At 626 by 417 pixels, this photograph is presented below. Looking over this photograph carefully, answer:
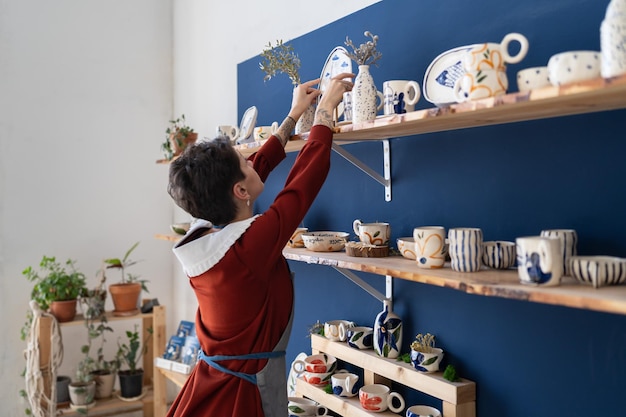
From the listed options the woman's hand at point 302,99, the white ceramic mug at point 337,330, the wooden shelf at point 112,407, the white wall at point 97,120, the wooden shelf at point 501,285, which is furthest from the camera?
the white wall at point 97,120

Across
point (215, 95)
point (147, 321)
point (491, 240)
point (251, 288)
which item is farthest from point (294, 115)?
point (147, 321)

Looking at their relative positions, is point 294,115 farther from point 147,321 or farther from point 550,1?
point 147,321

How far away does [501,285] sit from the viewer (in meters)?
1.14

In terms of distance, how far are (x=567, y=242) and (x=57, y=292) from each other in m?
2.58

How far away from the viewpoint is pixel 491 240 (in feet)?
4.97

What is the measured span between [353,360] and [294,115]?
2.74ft

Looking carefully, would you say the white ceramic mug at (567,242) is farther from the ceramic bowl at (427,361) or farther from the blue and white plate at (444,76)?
the ceramic bowl at (427,361)

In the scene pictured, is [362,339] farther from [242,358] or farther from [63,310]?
[63,310]

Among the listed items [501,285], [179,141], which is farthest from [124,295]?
[501,285]

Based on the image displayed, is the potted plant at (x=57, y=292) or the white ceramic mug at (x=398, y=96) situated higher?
the white ceramic mug at (x=398, y=96)

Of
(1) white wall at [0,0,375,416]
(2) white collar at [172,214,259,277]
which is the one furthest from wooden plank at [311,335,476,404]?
(1) white wall at [0,0,375,416]

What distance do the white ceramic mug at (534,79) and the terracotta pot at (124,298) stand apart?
101 inches

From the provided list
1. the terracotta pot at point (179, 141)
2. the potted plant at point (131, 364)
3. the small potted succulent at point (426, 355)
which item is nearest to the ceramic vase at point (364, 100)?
the small potted succulent at point (426, 355)

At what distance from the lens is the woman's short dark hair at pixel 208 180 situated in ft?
4.82
